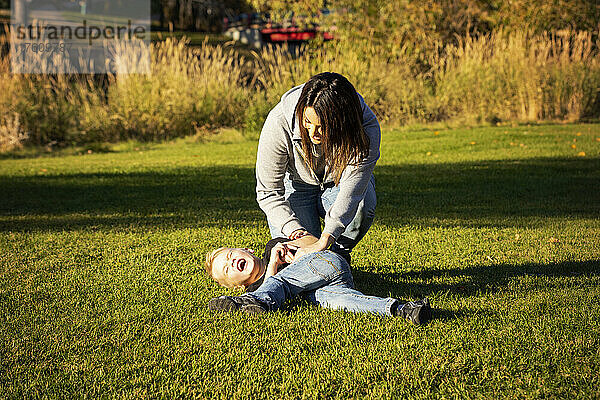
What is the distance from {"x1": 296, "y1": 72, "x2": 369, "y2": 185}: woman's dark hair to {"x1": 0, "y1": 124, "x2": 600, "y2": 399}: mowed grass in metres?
0.85

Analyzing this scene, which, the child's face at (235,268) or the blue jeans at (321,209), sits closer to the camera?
the child's face at (235,268)

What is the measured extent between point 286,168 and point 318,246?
1.88 ft

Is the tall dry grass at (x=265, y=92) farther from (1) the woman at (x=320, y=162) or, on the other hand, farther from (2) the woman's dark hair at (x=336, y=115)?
(2) the woman's dark hair at (x=336, y=115)

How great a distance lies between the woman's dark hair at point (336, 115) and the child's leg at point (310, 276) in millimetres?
540

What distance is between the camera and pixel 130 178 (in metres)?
7.78

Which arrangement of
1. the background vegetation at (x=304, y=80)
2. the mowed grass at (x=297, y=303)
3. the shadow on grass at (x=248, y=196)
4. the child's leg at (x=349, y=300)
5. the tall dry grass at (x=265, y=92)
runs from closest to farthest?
the mowed grass at (x=297, y=303), the child's leg at (x=349, y=300), the shadow on grass at (x=248, y=196), the background vegetation at (x=304, y=80), the tall dry grass at (x=265, y=92)

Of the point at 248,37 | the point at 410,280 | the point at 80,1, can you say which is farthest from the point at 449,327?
the point at 80,1

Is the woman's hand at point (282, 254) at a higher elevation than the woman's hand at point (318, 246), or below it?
below

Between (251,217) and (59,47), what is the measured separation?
8.67m

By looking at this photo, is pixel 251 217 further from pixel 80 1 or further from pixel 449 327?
pixel 80 1

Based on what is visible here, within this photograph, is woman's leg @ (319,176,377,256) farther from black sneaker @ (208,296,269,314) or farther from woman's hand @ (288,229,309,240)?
black sneaker @ (208,296,269,314)

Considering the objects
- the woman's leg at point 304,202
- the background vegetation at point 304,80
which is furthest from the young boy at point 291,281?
the background vegetation at point 304,80

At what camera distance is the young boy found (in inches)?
127

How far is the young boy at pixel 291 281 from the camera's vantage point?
322 centimetres
